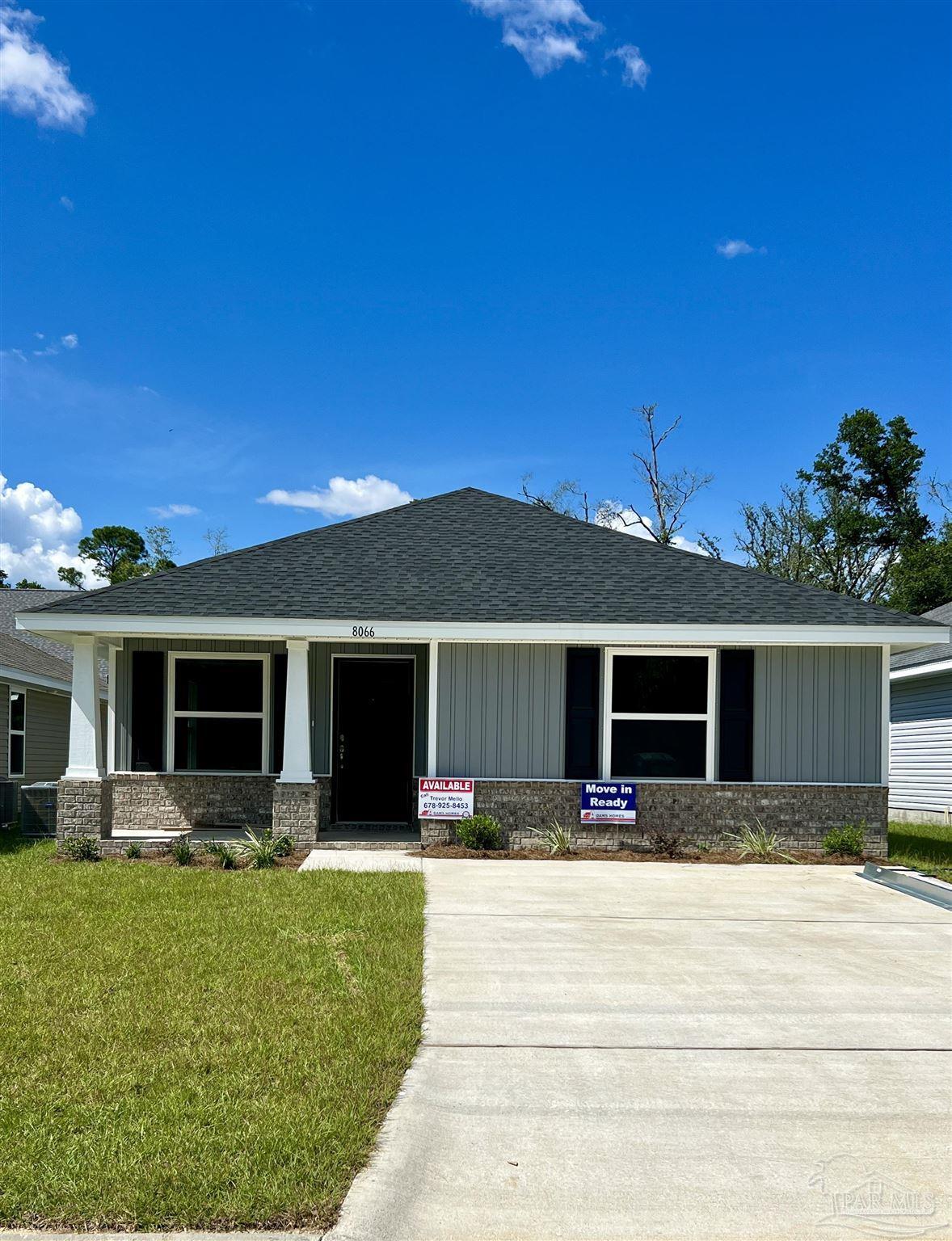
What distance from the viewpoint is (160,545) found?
4781 centimetres

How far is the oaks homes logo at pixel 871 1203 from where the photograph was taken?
329 centimetres

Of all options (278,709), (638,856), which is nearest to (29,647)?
(278,709)

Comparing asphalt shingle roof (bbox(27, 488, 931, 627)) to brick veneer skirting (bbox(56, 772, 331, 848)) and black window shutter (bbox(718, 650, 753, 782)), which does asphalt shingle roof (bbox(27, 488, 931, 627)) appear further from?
brick veneer skirting (bbox(56, 772, 331, 848))

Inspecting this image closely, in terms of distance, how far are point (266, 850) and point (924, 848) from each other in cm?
1006

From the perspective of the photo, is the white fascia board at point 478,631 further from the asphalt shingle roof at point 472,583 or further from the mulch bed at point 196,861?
the mulch bed at point 196,861

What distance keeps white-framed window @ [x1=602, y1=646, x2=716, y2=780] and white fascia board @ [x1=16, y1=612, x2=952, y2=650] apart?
0.62 meters

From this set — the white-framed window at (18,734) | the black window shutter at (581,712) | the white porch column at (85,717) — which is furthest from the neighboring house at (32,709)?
the black window shutter at (581,712)

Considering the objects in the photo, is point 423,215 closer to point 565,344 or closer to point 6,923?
point 565,344

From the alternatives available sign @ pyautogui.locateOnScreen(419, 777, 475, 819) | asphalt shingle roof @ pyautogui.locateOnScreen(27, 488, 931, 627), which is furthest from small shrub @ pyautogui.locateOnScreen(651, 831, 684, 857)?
asphalt shingle roof @ pyautogui.locateOnScreen(27, 488, 931, 627)

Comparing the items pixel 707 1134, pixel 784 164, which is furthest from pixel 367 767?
pixel 784 164

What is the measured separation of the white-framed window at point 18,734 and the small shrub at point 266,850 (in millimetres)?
8104

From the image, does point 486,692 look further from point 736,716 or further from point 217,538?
point 217,538

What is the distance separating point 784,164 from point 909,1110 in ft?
78.7

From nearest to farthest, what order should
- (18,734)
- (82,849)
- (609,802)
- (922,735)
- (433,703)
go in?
(82,849) → (609,802) → (433,703) → (18,734) → (922,735)
